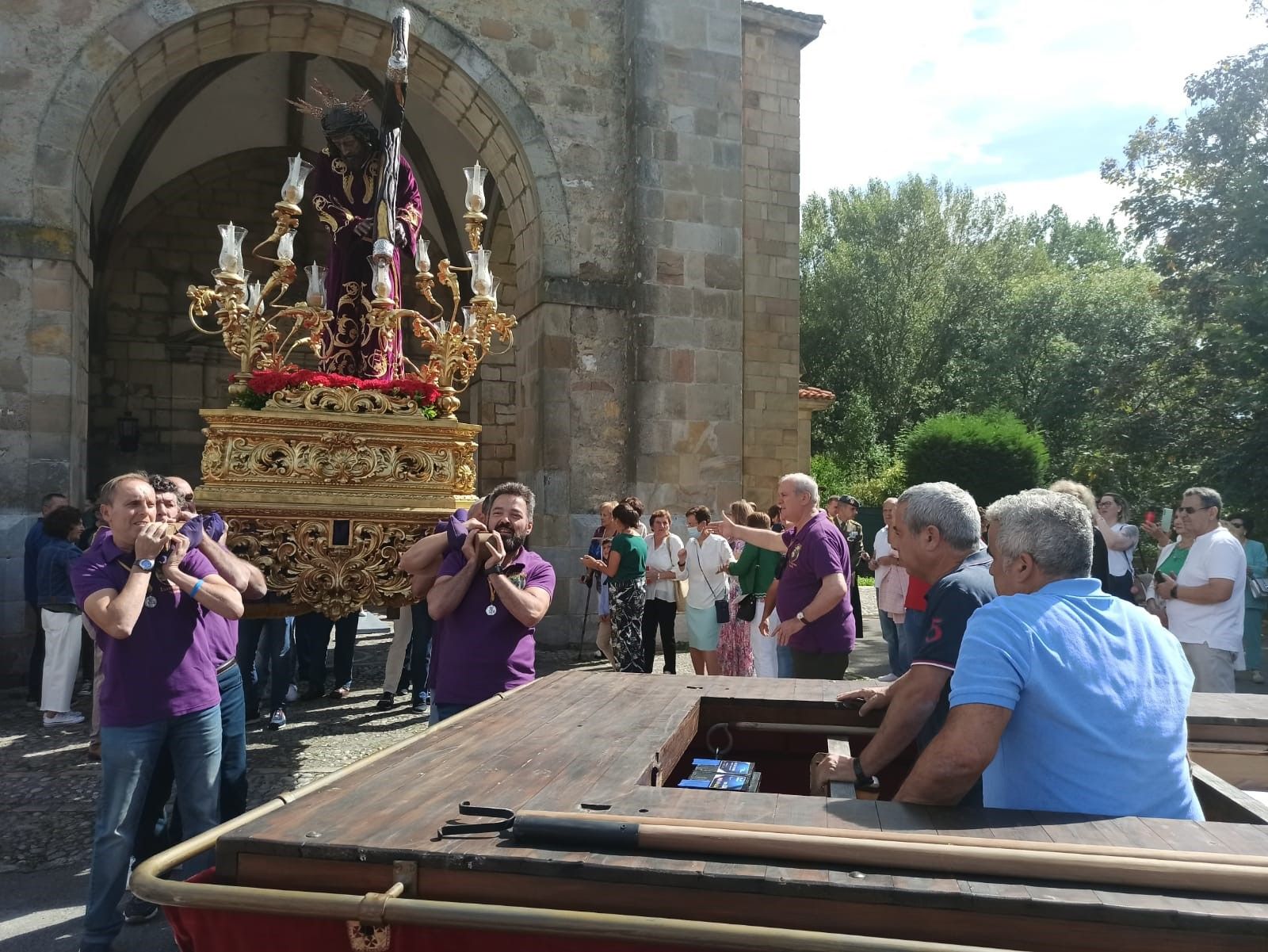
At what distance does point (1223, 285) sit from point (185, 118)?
1560 centimetres

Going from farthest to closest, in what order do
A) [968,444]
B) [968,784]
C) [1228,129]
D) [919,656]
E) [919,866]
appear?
[968,444], [1228,129], [919,656], [968,784], [919,866]

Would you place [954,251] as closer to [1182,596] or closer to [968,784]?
[1182,596]

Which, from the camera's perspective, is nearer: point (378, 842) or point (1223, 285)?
point (378, 842)

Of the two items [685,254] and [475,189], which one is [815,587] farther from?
[685,254]

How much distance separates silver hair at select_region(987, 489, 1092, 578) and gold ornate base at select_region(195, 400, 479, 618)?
10.0 ft

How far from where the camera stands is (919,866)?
161 cm

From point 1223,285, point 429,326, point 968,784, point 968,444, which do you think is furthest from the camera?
point 968,444

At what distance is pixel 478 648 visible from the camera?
3762mm

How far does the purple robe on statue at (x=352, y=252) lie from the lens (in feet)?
19.4

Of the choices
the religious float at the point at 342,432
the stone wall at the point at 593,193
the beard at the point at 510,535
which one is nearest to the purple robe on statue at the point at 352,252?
the religious float at the point at 342,432

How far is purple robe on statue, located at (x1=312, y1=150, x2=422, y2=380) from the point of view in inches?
233

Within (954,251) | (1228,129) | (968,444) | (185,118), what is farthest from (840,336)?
(185,118)

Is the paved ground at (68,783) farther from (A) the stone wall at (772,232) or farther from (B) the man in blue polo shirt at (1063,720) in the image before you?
(A) the stone wall at (772,232)

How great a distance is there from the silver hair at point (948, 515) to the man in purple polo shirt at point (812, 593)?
6.30 feet
